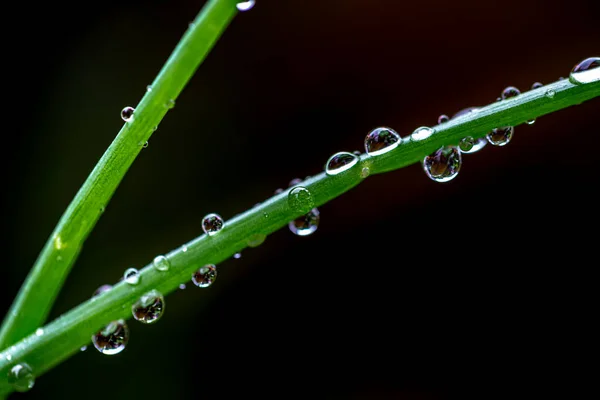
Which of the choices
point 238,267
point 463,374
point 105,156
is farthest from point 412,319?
point 105,156

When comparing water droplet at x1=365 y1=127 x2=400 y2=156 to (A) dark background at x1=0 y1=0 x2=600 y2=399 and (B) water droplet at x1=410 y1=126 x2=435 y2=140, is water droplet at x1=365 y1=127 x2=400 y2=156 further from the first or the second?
(A) dark background at x1=0 y1=0 x2=600 y2=399

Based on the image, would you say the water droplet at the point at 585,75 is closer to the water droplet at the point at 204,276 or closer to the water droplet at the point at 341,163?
the water droplet at the point at 341,163

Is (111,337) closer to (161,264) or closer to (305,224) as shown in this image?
(161,264)

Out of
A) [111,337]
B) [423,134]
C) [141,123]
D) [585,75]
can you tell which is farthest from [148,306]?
[585,75]

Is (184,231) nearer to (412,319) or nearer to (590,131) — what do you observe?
(412,319)

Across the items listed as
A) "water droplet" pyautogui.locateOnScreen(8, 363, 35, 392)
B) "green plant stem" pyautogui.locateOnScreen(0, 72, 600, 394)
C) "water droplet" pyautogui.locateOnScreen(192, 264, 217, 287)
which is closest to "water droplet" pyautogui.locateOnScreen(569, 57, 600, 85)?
"green plant stem" pyautogui.locateOnScreen(0, 72, 600, 394)

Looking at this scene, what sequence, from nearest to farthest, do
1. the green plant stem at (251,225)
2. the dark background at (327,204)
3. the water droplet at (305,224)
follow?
the green plant stem at (251,225), the water droplet at (305,224), the dark background at (327,204)

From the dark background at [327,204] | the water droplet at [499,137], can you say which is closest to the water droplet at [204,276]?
the water droplet at [499,137]
